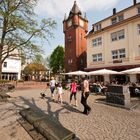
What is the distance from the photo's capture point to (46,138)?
17.6 feet

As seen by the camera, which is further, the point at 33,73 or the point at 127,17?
the point at 33,73

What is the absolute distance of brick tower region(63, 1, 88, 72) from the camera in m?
35.8

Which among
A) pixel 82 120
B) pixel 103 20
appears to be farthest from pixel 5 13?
pixel 103 20

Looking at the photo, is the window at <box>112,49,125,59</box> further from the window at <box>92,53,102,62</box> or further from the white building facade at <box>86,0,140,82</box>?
the window at <box>92,53,102,62</box>

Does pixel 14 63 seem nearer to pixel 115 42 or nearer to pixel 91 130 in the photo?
pixel 115 42

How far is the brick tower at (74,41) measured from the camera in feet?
118

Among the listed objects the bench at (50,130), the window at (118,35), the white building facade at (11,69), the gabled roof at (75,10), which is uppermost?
the gabled roof at (75,10)

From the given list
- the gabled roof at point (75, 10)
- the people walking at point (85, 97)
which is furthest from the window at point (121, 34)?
the people walking at point (85, 97)

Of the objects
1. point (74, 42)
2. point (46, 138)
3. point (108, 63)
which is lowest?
point (46, 138)

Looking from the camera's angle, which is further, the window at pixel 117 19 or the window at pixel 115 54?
the window at pixel 117 19

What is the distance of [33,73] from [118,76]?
46.6 metres

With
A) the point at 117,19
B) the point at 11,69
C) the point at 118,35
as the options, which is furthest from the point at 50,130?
the point at 11,69

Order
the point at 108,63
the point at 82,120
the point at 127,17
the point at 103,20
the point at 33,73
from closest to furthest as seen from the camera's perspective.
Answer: the point at 82,120 → the point at 127,17 → the point at 108,63 → the point at 103,20 → the point at 33,73

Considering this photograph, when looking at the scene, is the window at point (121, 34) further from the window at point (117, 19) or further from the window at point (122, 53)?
the window at point (117, 19)
